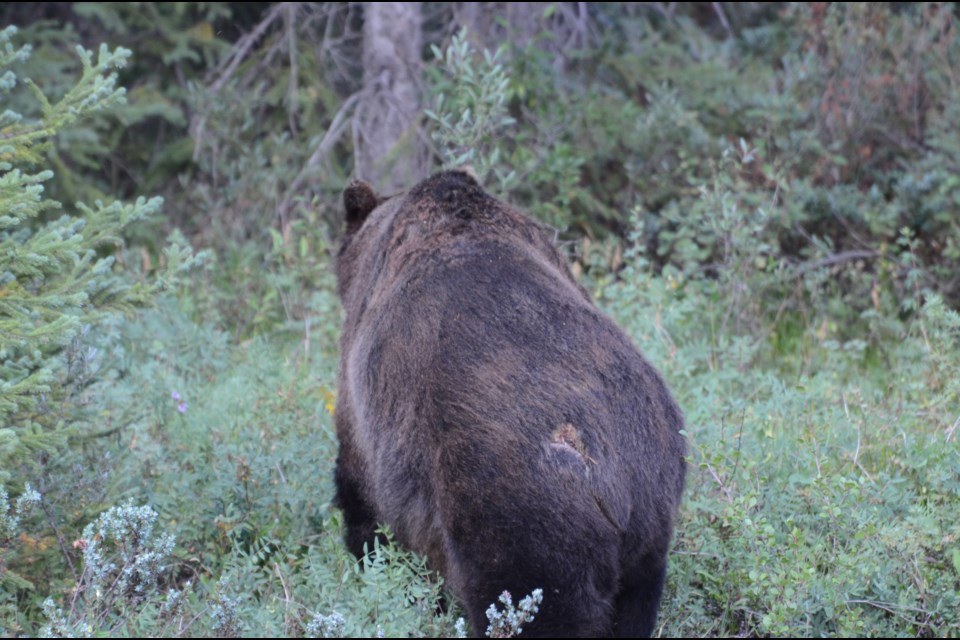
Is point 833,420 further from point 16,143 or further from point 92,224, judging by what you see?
point 16,143

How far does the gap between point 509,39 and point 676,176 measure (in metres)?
1.90

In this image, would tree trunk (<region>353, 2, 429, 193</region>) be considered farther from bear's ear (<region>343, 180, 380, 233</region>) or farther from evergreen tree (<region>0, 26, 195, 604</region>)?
evergreen tree (<region>0, 26, 195, 604</region>)

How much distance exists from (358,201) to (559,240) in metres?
3.54

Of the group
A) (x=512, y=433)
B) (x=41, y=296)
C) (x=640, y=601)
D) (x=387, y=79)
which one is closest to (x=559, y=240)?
(x=387, y=79)

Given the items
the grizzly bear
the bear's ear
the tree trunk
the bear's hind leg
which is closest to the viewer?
the grizzly bear

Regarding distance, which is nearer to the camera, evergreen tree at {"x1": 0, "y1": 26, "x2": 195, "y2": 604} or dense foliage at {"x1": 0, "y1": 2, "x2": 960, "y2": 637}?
evergreen tree at {"x1": 0, "y1": 26, "x2": 195, "y2": 604}

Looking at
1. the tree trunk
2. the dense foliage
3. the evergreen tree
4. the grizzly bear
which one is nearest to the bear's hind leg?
the grizzly bear

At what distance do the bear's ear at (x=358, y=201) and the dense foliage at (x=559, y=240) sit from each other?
77cm

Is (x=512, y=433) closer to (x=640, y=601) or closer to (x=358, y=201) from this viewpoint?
(x=640, y=601)

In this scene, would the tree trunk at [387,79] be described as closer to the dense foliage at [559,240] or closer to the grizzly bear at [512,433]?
the dense foliage at [559,240]

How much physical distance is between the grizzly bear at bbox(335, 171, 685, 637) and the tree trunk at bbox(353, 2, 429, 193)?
5.25 m

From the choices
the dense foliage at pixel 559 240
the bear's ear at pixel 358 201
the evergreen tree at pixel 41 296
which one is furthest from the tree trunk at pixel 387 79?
the evergreen tree at pixel 41 296

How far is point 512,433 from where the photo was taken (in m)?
3.38

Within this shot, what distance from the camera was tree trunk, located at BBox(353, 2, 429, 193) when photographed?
9414 mm
